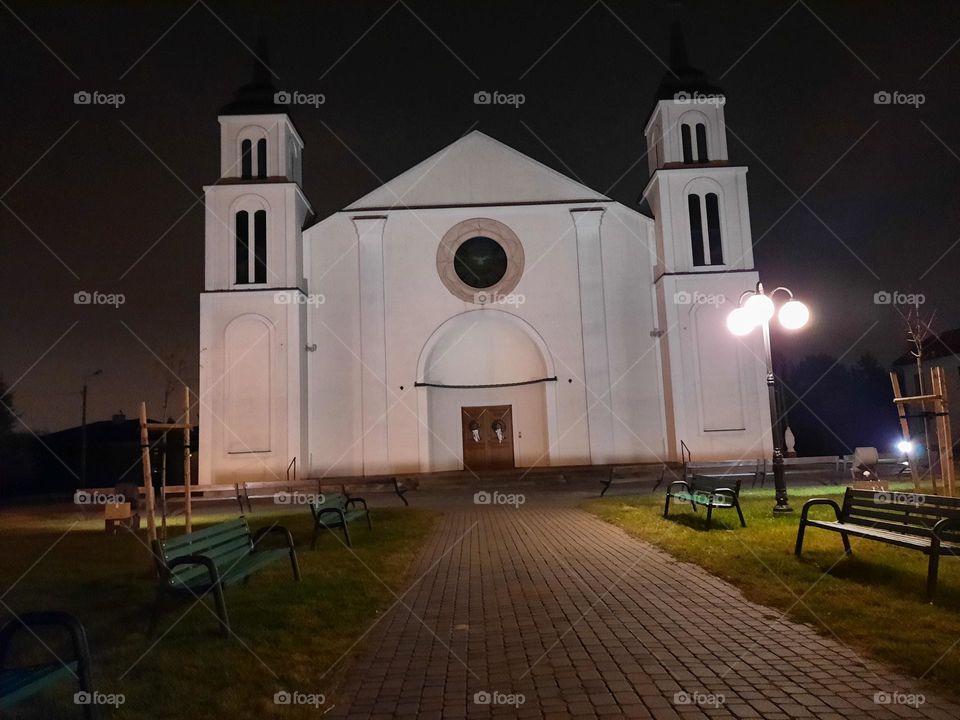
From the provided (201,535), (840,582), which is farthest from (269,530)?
(840,582)

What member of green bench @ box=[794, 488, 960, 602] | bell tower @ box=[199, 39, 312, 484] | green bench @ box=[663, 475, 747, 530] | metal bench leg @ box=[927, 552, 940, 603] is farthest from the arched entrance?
metal bench leg @ box=[927, 552, 940, 603]

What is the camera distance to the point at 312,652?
17.5ft

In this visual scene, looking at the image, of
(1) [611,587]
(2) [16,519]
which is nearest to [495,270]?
(2) [16,519]

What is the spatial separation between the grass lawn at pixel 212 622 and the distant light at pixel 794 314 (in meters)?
6.44

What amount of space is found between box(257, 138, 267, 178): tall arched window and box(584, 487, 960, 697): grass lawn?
19.8 metres

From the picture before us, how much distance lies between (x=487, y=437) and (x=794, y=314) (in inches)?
660

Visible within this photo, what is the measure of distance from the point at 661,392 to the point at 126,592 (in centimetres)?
2010

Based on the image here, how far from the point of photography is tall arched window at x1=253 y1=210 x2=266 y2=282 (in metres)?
24.9

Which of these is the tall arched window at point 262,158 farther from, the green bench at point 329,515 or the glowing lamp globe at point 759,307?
the glowing lamp globe at point 759,307

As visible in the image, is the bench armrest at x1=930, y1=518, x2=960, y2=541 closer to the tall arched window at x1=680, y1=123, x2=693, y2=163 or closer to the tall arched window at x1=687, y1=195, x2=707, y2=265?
the tall arched window at x1=687, y1=195, x2=707, y2=265

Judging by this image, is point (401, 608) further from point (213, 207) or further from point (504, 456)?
point (213, 207)

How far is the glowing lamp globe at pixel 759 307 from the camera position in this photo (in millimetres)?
11219

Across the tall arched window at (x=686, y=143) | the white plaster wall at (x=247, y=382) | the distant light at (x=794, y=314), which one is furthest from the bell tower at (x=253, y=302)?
the distant light at (x=794, y=314)

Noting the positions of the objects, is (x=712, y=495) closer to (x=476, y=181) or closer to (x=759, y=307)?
(x=759, y=307)
